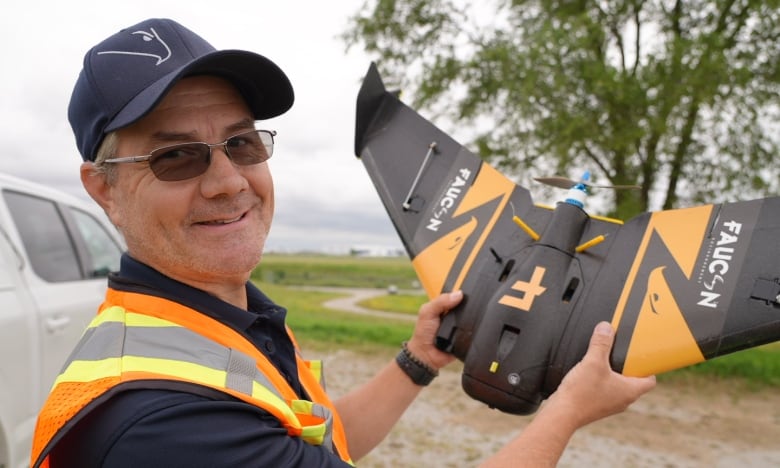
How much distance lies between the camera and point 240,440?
3.54 ft

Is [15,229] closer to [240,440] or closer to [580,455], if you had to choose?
[240,440]

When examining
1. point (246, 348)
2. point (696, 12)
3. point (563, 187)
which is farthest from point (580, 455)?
point (696, 12)

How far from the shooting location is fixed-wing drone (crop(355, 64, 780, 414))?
176cm

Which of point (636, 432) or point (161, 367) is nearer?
point (161, 367)

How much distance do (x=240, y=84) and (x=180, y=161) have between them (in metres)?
0.30

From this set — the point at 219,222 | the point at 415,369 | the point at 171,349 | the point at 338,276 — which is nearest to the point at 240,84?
the point at 219,222

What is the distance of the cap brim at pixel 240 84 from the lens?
4.17 ft

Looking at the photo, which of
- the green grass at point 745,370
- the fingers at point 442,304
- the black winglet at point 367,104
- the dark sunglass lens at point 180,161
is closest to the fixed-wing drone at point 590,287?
the fingers at point 442,304

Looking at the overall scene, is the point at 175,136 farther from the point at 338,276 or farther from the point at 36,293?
the point at 338,276

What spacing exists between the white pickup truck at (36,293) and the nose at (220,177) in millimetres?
1890

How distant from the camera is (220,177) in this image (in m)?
1.44

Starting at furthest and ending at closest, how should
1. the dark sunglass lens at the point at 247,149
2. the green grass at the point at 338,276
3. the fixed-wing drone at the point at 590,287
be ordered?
the green grass at the point at 338,276, the fixed-wing drone at the point at 590,287, the dark sunglass lens at the point at 247,149

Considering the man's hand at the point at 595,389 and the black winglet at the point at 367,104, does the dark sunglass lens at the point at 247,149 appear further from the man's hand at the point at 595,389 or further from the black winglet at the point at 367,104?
the black winglet at the point at 367,104

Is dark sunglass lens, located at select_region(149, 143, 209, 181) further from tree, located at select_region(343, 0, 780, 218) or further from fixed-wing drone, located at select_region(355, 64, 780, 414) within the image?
tree, located at select_region(343, 0, 780, 218)
